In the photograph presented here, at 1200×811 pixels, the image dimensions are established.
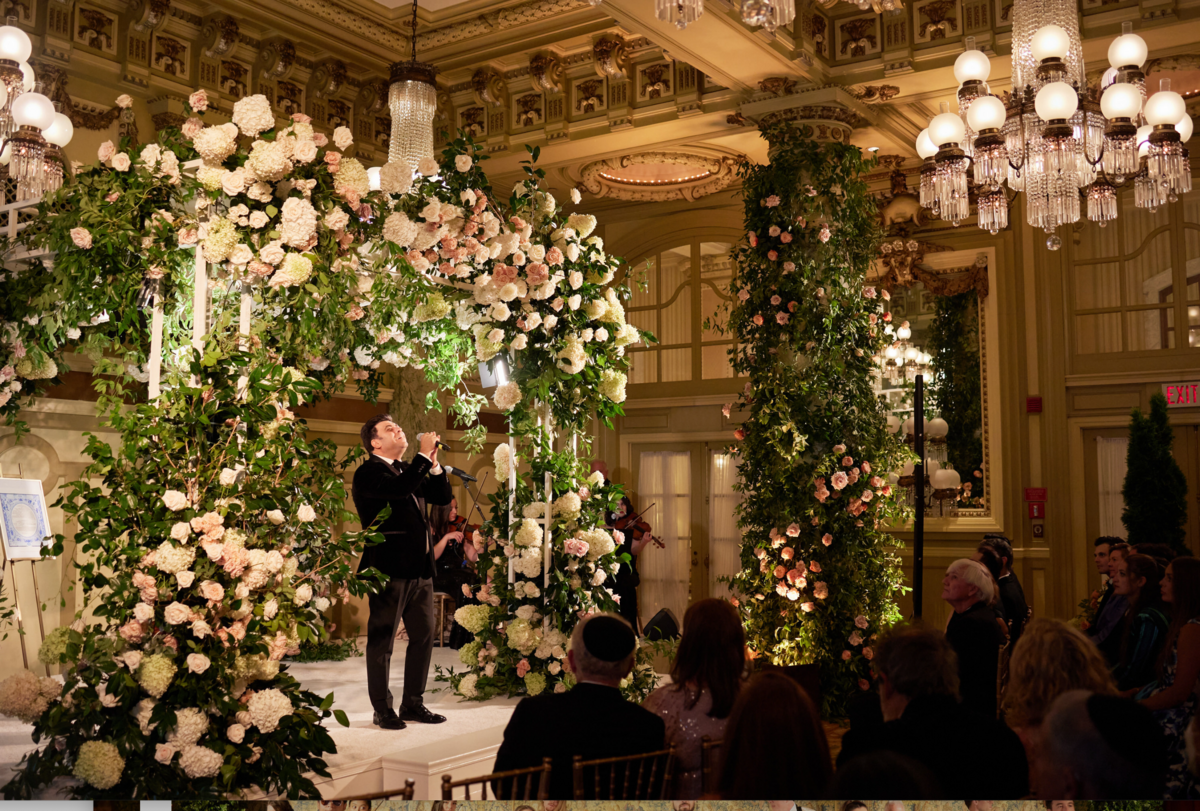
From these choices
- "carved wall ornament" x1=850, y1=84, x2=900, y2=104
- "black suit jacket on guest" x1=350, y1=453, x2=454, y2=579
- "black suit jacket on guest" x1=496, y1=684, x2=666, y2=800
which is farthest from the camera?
"carved wall ornament" x1=850, y1=84, x2=900, y2=104

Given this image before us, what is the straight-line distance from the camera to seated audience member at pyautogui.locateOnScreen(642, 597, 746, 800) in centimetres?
275

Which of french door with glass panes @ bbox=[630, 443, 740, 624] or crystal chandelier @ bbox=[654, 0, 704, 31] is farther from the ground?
crystal chandelier @ bbox=[654, 0, 704, 31]

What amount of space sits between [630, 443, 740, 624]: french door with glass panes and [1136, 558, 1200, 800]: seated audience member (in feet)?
18.3

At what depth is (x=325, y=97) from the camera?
25.5 ft

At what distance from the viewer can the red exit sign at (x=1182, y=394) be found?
755 centimetres

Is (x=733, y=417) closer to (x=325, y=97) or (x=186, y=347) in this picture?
(x=325, y=97)

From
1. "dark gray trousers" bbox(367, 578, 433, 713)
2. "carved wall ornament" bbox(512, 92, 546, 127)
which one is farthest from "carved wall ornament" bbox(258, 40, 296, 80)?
"dark gray trousers" bbox(367, 578, 433, 713)

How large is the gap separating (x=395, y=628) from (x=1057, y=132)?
11.3 ft

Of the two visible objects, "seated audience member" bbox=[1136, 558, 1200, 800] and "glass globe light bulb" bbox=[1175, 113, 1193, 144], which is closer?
"seated audience member" bbox=[1136, 558, 1200, 800]

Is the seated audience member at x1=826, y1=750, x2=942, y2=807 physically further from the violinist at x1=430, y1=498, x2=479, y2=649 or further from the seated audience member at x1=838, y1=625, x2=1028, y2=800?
the violinist at x1=430, y1=498, x2=479, y2=649

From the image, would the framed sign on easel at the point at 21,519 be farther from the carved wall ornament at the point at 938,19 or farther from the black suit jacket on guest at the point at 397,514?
the carved wall ornament at the point at 938,19

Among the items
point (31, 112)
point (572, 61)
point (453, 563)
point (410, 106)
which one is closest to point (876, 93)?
point (572, 61)

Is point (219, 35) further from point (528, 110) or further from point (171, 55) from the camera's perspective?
point (528, 110)

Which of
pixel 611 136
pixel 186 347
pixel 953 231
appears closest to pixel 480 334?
pixel 186 347
